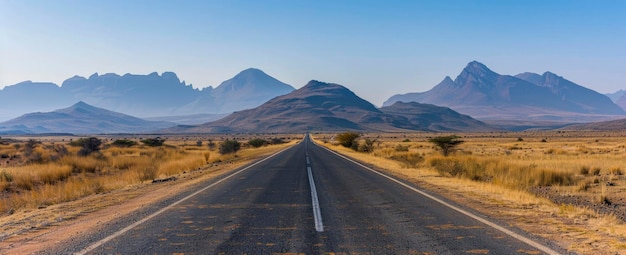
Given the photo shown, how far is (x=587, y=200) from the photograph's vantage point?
16.0m

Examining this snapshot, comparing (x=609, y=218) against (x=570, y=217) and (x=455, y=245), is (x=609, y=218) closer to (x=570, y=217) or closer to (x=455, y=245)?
(x=570, y=217)

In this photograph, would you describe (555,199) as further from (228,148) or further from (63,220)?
(228,148)

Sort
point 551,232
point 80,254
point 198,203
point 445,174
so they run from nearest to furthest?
point 80,254
point 551,232
point 198,203
point 445,174

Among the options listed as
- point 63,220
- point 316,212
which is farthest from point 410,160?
point 63,220

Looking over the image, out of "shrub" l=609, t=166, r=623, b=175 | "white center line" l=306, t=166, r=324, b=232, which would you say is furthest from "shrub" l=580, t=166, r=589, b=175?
"white center line" l=306, t=166, r=324, b=232

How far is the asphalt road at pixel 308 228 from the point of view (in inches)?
312

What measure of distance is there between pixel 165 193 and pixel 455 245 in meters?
10.9

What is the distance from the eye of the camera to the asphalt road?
A: 26.0 feet

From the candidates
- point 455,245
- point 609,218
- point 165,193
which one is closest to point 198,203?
point 165,193

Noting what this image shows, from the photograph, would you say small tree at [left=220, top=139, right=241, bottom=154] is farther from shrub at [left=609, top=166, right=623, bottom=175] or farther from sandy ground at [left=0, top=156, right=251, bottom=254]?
sandy ground at [left=0, top=156, right=251, bottom=254]

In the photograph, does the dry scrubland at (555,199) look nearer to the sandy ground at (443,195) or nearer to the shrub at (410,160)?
the sandy ground at (443,195)

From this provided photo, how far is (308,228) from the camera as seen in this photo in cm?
951

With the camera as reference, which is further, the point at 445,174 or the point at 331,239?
the point at 445,174

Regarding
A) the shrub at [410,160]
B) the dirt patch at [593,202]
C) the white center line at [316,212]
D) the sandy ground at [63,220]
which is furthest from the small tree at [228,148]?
the dirt patch at [593,202]
